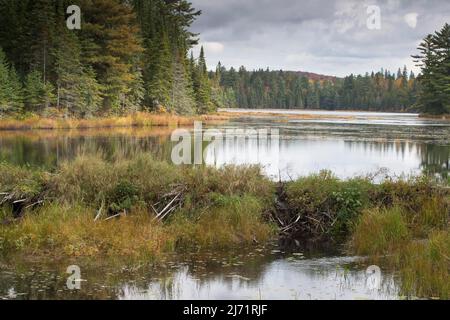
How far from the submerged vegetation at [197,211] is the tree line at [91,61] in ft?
103

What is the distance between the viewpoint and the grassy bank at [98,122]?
43.9 m

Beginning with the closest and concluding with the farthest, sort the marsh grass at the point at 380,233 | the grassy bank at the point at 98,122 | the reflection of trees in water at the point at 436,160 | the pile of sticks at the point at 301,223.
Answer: the marsh grass at the point at 380,233 < the pile of sticks at the point at 301,223 < the reflection of trees in water at the point at 436,160 < the grassy bank at the point at 98,122

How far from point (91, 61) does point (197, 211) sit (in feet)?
142

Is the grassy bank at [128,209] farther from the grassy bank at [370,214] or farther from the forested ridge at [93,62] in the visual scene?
the forested ridge at [93,62]

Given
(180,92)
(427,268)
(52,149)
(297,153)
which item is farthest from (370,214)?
(180,92)

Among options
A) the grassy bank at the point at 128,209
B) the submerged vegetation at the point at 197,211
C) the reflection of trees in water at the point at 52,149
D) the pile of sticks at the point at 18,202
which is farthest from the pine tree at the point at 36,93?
the pile of sticks at the point at 18,202

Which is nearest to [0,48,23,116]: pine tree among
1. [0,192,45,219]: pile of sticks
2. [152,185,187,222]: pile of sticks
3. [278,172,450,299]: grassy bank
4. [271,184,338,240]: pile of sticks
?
[0,192,45,219]: pile of sticks

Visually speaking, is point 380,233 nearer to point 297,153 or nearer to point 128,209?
point 128,209

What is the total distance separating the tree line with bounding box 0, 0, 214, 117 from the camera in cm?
4631

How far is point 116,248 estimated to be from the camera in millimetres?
10930

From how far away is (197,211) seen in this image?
12508 mm

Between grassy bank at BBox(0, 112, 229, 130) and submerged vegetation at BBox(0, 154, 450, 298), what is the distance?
32250mm

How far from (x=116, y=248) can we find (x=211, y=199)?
8.90 feet
